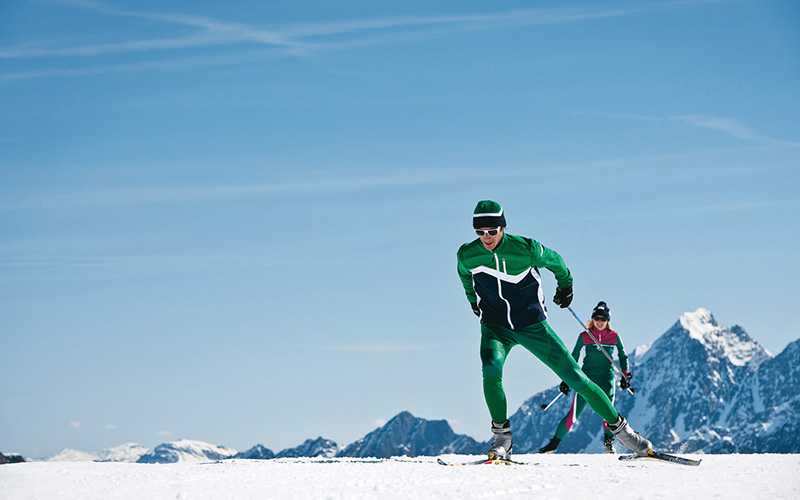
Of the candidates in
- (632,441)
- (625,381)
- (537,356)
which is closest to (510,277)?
(537,356)

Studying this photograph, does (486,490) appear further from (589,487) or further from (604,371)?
(604,371)

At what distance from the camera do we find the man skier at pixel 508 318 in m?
10.1

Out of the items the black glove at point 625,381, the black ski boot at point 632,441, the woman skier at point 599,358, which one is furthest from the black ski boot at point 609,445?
the black ski boot at point 632,441

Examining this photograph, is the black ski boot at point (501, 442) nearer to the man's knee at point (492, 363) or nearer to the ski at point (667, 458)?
the man's knee at point (492, 363)

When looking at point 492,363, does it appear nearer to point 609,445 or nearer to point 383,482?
point 383,482

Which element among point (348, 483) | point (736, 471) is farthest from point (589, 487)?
point (736, 471)

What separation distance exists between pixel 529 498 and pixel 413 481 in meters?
1.11

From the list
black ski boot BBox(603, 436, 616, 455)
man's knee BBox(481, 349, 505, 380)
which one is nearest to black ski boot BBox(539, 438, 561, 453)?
black ski boot BBox(603, 436, 616, 455)

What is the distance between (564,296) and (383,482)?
158 inches

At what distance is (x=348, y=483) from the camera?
7.62 meters

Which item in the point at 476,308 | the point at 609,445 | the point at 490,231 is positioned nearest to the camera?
the point at 490,231

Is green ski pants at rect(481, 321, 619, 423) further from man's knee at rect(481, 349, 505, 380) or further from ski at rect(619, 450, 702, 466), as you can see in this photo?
ski at rect(619, 450, 702, 466)

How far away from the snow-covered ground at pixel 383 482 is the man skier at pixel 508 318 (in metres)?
0.86

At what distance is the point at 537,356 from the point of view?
33.6 feet
